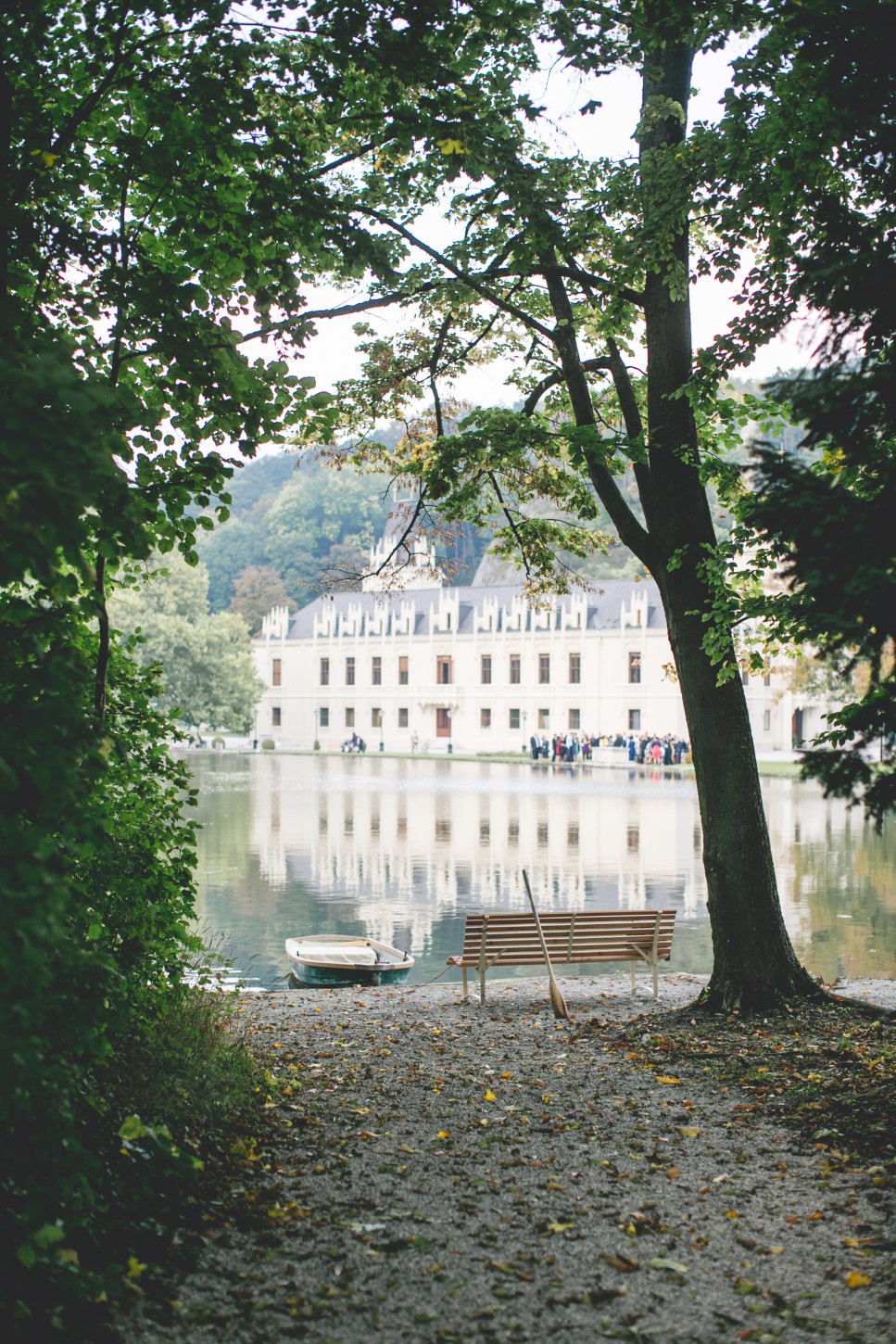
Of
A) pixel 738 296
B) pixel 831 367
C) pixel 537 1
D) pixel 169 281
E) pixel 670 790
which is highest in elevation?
pixel 537 1

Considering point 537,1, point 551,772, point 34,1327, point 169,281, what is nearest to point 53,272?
point 169,281

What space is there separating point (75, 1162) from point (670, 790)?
128 feet

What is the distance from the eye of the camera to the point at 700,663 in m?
9.06

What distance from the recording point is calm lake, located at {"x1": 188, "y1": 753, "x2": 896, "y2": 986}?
1459 cm

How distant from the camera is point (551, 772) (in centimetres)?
5253

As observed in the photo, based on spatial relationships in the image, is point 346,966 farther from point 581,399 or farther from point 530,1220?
point 530,1220

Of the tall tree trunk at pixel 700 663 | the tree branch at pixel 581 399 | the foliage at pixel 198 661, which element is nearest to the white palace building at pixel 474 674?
the foliage at pixel 198 661

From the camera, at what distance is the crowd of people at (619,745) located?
192 feet

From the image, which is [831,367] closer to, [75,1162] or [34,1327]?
[75,1162]

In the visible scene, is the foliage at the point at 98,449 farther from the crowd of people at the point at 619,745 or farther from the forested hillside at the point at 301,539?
the forested hillside at the point at 301,539

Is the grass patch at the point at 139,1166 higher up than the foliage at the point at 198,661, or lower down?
lower down

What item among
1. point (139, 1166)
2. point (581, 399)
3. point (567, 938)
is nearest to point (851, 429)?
point (139, 1166)

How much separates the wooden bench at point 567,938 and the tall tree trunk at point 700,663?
1.34 m

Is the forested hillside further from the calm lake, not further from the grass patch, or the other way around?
the grass patch
